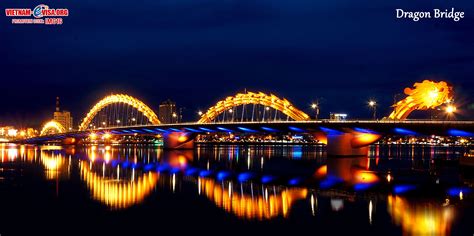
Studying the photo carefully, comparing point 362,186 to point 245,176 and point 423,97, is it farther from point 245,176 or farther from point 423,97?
point 423,97

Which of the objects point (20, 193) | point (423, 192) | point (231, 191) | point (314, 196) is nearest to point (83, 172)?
point (20, 193)

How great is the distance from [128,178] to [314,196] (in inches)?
632

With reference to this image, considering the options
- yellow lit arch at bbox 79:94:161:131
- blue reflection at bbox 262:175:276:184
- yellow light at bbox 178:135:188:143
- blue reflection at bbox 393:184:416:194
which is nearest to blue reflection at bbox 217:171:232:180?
blue reflection at bbox 262:175:276:184

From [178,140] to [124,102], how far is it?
38174 millimetres

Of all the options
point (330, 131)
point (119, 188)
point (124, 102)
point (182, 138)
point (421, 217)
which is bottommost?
point (421, 217)

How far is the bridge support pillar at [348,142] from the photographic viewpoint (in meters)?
62.5

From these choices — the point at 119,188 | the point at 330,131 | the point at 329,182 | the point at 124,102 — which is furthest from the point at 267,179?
the point at 124,102

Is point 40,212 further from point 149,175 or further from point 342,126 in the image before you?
point 342,126

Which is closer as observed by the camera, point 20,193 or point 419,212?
point 419,212

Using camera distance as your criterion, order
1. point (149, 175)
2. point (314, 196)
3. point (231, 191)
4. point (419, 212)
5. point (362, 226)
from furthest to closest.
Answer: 1. point (149, 175)
2. point (231, 191)
3. point (314, 196)
4. point (419, 212)
5. point (362, 226)

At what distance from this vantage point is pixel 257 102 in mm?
82750

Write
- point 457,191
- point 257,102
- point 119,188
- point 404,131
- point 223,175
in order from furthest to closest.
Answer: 1. point 257,102
2. point 404,131
3. point 223,175
4. point 119,188
5. point 457,191

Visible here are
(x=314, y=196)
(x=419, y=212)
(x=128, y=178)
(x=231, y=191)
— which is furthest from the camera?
(x=128, y=178)

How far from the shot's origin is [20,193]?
2944 centimetres
